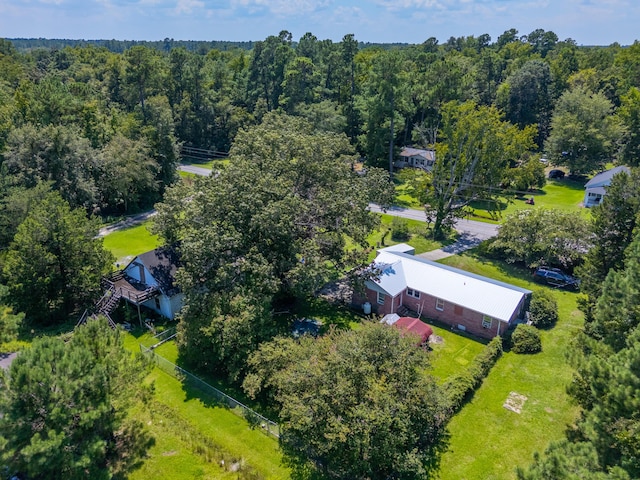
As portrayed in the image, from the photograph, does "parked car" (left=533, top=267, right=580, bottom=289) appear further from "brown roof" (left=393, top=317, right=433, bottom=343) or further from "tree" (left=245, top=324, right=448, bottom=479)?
"tree" (left=245, top=324, right=448, bottom=479)

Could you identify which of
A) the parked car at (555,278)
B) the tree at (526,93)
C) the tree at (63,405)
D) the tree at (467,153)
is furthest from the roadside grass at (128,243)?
the tree at (526,93)

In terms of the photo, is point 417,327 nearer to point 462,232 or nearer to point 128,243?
point 462,232

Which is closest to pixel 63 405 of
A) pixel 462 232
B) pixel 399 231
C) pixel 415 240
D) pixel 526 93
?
pixel 415 240

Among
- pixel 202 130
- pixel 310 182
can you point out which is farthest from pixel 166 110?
pixel 310 182

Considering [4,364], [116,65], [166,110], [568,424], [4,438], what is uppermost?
[116,65]

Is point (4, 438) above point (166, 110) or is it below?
below

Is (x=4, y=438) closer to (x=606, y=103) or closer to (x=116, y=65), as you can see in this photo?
(x=606, y=103)

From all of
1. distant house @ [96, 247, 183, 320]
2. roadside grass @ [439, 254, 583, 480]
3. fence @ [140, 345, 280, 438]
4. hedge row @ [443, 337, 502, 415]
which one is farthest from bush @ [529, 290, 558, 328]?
distant house @ [96, 247, 183, 320]
